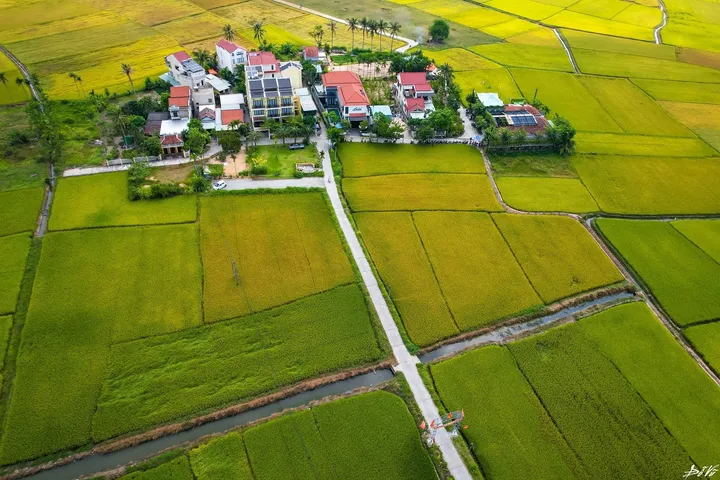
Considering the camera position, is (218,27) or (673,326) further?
(218,27)

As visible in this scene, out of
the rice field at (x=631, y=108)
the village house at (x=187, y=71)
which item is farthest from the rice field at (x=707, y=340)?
the village house at (x=187, y=71)

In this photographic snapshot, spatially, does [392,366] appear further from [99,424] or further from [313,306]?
[99,424]

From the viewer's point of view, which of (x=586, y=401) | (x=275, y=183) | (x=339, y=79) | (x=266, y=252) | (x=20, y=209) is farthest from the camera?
(x=339, y=79)

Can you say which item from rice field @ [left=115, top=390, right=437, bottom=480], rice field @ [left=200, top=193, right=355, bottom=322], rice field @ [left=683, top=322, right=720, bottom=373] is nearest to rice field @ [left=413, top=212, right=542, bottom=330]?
rice field @ [left=200, top=193, right=355, bottom=322]

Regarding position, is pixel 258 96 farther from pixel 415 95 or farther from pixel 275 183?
pixel 415 95

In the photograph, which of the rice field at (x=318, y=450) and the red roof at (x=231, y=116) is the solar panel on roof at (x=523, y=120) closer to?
the red roof at (x=231, y=116)

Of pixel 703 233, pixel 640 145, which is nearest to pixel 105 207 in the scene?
pixel 703 233

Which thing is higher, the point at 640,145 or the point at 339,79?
the point at 339,79

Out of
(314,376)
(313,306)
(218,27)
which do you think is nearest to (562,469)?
(314,376)
